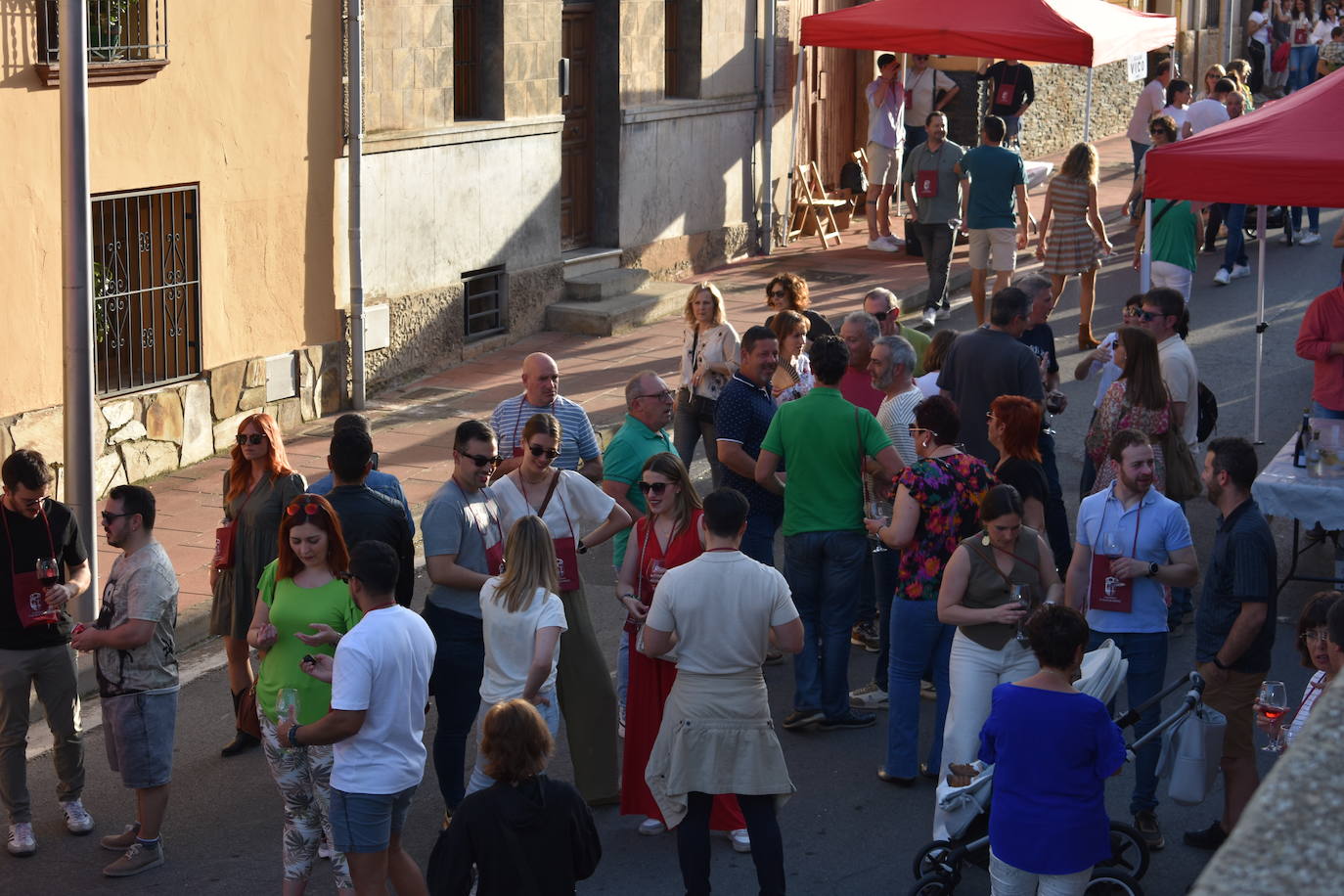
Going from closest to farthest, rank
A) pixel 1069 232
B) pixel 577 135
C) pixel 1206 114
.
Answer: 1. pixel 1069 232
2. pixel 577 135
3. pixel 1206 114

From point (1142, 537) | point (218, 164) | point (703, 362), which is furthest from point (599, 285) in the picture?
point (1142, 537)

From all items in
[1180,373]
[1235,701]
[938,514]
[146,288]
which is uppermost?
[146,288]

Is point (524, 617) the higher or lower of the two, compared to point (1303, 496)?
higher

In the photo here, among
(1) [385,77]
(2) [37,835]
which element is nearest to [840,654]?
(2) [37,835]

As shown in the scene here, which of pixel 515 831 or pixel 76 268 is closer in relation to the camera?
pixel 515 831

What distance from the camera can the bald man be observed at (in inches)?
328

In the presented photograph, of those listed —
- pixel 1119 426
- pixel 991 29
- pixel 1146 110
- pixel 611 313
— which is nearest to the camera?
pixel 1119 426

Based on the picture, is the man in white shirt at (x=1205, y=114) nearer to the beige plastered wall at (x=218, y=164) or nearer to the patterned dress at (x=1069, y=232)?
the patterned dress at (x=1069, y=232)

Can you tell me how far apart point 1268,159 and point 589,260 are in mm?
8386

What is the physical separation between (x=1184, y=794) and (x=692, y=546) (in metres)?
2.09

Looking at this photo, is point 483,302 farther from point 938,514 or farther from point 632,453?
point 938,514

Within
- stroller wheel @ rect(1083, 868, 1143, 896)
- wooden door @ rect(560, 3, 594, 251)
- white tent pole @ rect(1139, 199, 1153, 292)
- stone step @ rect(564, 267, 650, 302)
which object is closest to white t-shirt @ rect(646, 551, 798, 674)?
stroller wheel @ rect(1083, 868, 1143, 896)

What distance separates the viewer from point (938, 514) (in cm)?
709

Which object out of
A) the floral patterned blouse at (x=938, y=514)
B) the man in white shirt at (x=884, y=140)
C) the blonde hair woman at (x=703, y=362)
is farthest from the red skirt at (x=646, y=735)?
the man in white shirt at (x=884, y=140)
